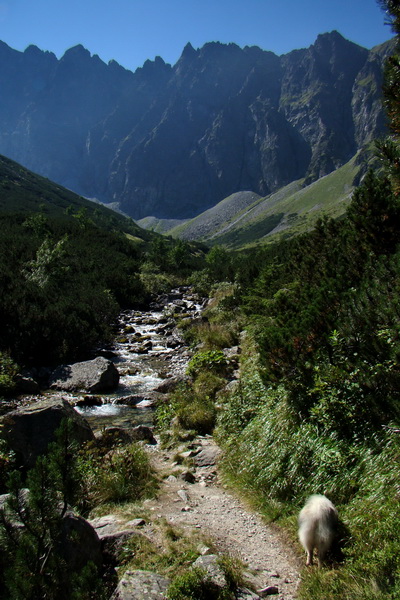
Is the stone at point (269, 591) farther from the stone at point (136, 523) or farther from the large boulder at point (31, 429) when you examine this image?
the large boulder at point (31, 429)

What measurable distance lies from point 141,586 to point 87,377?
34.6 ft

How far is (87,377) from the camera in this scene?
13.8 meters

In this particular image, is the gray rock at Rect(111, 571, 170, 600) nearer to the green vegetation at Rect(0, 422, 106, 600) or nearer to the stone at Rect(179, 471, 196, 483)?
the green vegetation at Rect(0, 422, 106, 600)

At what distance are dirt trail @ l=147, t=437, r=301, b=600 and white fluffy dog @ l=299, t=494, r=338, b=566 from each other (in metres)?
0.36

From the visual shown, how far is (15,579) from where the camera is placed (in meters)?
2.82

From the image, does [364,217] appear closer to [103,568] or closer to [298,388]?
[298,388]

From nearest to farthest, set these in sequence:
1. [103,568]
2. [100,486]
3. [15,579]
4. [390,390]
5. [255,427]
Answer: [15,579] < [103,568] < [390,390] < [100,486] < [255,427]

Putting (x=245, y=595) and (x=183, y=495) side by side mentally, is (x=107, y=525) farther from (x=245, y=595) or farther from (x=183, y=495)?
(x=245, y=595)

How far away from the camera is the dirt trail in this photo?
4.30m

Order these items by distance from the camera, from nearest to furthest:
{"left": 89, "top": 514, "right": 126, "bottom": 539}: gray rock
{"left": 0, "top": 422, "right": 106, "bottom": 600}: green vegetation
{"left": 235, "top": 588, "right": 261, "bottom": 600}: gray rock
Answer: {"left": 0, "top": 422, "right": 106, "bottom": 600}: green vegetation < {"left": 235, "top": 588, "right": 261, "bottom": 600}: gray rock < {"left": 89, "top": 514, "right": 126, "bottom": 539}: gray rock

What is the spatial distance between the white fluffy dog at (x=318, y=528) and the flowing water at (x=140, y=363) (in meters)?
6.64

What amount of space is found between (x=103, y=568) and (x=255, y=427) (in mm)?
3468

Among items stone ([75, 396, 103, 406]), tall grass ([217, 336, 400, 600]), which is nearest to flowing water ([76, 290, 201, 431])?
stone ([75, 396, 103, 406])

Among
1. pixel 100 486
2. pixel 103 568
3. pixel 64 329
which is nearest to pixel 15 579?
pixel 103 568
